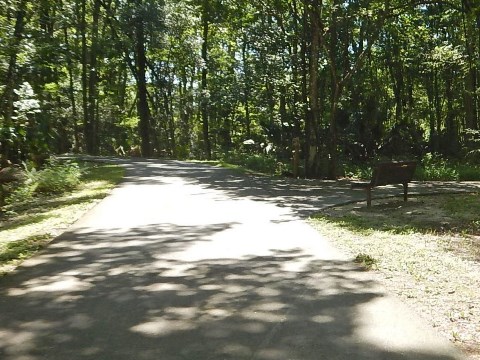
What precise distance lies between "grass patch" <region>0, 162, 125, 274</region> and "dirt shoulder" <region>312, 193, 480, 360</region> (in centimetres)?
470

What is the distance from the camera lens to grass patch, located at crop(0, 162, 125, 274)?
22.7 feet

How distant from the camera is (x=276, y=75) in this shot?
25.0 m

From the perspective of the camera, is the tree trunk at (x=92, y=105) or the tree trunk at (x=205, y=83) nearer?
the tree trunk at (x=205, y=83)

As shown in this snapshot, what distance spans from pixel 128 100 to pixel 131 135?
801 cm

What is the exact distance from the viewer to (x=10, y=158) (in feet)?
53.6

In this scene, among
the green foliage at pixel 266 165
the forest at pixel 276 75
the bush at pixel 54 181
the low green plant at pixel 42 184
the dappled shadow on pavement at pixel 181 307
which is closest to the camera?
the dappled shadow on pavement at pixel 181 307

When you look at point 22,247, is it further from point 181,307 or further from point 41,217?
point 181,307

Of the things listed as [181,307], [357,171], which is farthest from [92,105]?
[181,307]

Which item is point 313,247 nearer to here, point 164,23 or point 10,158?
point 10,158

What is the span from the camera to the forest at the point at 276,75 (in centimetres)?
1677

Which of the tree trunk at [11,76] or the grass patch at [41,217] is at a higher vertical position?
the tree trunk at [11,76]

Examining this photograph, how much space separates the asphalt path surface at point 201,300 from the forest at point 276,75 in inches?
258

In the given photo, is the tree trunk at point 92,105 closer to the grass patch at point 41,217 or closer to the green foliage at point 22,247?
the grass patch at point 41,217

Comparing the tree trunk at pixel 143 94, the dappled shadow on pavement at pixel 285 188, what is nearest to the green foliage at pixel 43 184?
the dappled shadow on pavement at pixel 285 188
